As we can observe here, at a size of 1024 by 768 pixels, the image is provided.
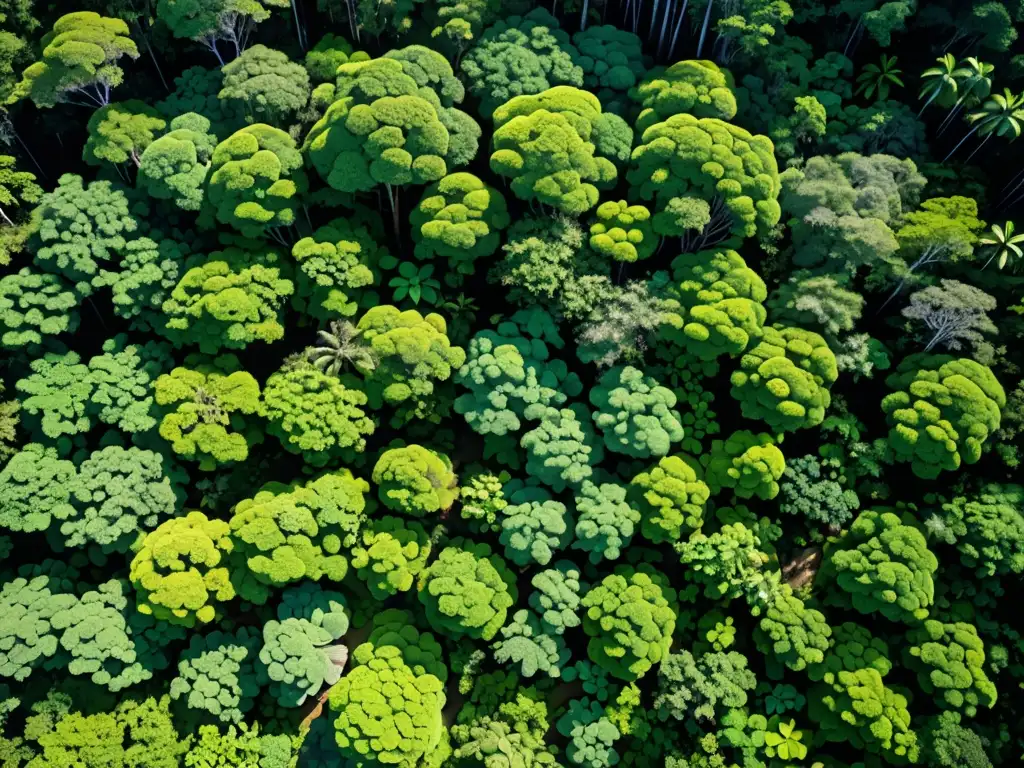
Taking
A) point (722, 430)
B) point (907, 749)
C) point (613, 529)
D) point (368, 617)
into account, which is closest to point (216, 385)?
point (368, 617)

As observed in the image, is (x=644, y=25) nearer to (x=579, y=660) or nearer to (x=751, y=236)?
(x=751, y=236)

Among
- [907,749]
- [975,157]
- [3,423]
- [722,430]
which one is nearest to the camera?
[907,749]

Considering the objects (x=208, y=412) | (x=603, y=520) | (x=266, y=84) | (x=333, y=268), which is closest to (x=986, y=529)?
(x=603, y=520)

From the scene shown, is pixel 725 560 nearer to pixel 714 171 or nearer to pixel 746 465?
pixel 746 465

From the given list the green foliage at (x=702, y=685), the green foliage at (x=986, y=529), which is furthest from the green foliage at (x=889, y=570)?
the green foliage at (x=702, y=685)

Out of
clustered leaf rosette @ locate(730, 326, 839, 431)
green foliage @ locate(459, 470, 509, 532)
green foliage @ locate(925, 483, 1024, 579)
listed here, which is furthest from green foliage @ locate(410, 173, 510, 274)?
green foliage @ locate(925, 483, 1024, 579)

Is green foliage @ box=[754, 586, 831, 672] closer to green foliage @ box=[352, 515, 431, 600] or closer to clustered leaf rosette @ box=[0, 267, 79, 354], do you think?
green foliage @ box=[352, 515, 431, 600]

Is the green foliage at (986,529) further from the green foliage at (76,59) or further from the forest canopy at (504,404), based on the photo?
the green foliage at (76,59)
